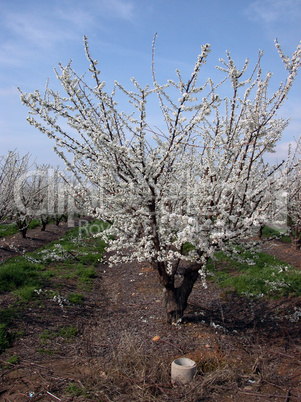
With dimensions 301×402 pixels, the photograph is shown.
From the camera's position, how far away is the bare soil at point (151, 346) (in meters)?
3.59

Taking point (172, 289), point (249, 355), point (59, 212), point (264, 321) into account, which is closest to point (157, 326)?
point (172, 289)

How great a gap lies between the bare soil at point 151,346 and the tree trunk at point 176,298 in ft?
0.63

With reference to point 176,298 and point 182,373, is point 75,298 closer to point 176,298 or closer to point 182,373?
point 176,298

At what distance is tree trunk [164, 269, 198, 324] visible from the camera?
5.41 metres

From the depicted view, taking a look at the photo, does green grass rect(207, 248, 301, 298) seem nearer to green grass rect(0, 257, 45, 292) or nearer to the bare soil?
the bare soil

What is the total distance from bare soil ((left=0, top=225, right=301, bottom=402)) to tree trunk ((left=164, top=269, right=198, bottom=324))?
191mm

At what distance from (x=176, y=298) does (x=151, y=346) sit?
0.99 m

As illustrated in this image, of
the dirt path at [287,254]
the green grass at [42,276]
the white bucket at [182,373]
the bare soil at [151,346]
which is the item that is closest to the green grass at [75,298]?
the green grass at [42,276]

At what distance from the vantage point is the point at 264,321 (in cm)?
556

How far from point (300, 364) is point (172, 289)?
2.15 m

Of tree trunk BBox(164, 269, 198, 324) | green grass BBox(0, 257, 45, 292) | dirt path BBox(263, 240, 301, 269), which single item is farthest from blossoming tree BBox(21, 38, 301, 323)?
dirt path BBox(263, 240, 301, 269)

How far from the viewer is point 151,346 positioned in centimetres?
469

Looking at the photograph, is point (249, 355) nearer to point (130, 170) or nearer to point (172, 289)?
point (172, 289)

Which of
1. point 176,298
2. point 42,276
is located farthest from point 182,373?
point 42,276
